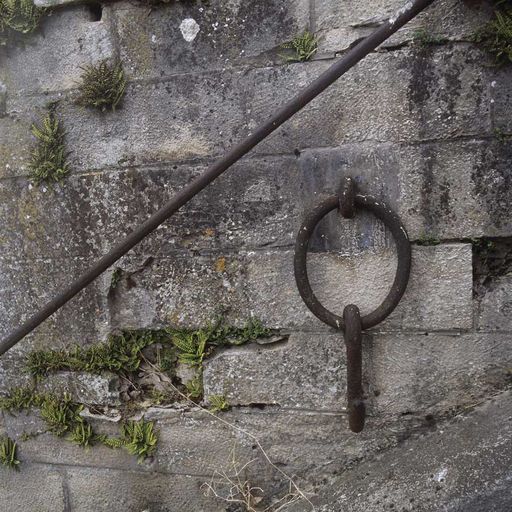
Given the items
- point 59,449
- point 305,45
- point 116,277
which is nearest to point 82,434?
point 59,449

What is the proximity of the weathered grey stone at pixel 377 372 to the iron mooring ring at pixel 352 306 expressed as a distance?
120 mm

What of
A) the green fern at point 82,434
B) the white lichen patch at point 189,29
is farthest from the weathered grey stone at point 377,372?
the white lichen patch at point 189,29

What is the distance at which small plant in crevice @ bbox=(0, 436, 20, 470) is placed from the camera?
2.48 meters

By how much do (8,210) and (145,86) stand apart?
0.78 m

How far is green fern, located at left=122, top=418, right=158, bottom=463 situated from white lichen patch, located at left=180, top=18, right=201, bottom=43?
152 cm

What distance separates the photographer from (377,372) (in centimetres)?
210

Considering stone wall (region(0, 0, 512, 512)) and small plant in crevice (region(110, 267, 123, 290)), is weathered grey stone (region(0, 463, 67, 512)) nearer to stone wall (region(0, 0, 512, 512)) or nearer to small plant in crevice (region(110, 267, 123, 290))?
stone wall (region(0, 0, 512, 512))

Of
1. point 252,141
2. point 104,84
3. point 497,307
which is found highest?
point 104,84

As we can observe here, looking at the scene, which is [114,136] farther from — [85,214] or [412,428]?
[412,428]

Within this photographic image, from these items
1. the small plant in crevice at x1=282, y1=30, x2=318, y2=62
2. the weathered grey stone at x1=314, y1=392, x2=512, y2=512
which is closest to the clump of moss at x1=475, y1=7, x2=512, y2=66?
the small plant in crevice at x1=282, y1=30, x2=318, y2=62

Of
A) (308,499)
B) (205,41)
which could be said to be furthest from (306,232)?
(308,499)

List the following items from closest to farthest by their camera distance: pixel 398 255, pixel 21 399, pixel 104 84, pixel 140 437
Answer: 1. pixel 398 255
2. pixel 104 84
3. pixel 140 437
4. pixel 21 399

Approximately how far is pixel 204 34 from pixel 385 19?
660 mm

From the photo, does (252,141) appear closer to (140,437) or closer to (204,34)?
(204,34)
